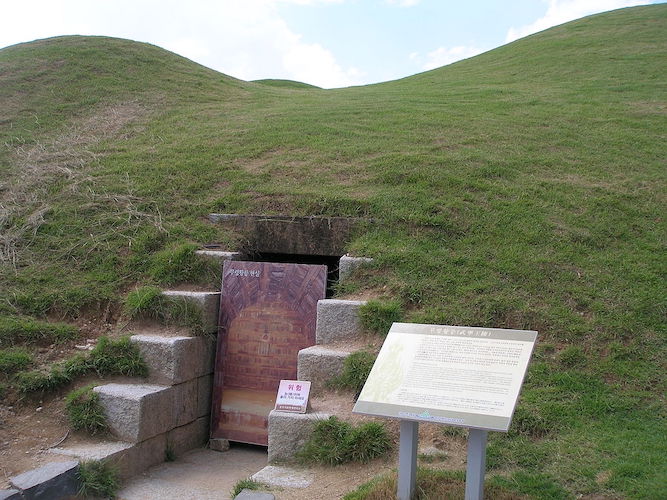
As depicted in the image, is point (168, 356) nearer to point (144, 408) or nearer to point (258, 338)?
point (144, 408)

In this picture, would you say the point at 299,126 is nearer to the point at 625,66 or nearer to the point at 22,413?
the point at 22,413

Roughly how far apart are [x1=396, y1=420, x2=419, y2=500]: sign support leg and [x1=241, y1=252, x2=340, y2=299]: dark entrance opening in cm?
262

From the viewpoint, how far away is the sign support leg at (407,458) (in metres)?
3.20

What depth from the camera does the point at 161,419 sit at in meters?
4.71

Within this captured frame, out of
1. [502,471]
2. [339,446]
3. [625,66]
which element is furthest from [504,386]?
[625,66]

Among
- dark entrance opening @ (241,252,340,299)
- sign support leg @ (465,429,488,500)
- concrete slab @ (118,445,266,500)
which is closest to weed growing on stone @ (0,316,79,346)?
concrete slab @ (118,445,266,500)

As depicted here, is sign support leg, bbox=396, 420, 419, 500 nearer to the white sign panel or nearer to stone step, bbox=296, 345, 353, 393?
the white sign panel

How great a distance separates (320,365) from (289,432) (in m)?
0.64

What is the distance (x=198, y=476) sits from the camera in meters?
4.57

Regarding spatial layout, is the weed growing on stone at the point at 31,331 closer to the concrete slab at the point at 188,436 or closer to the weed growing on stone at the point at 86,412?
the weed growing on stone at the point at 86,412

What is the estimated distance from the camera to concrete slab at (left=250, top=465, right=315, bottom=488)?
380cm

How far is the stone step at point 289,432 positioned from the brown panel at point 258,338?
1.02 metres

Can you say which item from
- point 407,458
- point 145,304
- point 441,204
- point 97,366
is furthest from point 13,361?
point 441,204

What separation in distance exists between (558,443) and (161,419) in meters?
2.81
